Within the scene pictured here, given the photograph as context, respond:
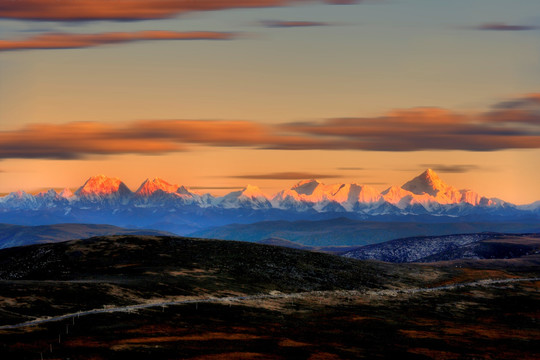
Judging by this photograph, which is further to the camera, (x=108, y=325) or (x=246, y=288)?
(x=246, y=288)

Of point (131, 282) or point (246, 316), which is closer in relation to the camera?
point (246, 316)

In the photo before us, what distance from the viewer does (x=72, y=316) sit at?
345ft

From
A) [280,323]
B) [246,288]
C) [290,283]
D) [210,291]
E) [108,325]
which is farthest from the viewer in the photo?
[290,283]

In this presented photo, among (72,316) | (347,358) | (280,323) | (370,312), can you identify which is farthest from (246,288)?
(347,358)

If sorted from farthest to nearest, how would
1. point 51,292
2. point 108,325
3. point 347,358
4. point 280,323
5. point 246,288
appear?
point 246,288 < point 51,292 < point 280,323 < point 108,325 < point 347,358

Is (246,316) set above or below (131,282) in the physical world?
below

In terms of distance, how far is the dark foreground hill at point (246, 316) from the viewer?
89.2 m

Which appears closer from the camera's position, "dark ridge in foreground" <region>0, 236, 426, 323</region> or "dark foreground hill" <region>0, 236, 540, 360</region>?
"dark foreground hill" <region>0, 236, 540, 360</region>

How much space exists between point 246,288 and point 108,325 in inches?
2573

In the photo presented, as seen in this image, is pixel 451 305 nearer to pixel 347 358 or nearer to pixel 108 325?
pixel 347 358

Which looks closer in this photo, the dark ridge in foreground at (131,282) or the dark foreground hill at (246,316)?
the dark foreground hill at (246,316)

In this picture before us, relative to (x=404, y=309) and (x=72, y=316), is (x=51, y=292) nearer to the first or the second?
(x=72, y=316)

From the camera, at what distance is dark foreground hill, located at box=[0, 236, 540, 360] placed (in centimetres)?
8919

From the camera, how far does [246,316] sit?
397ft
